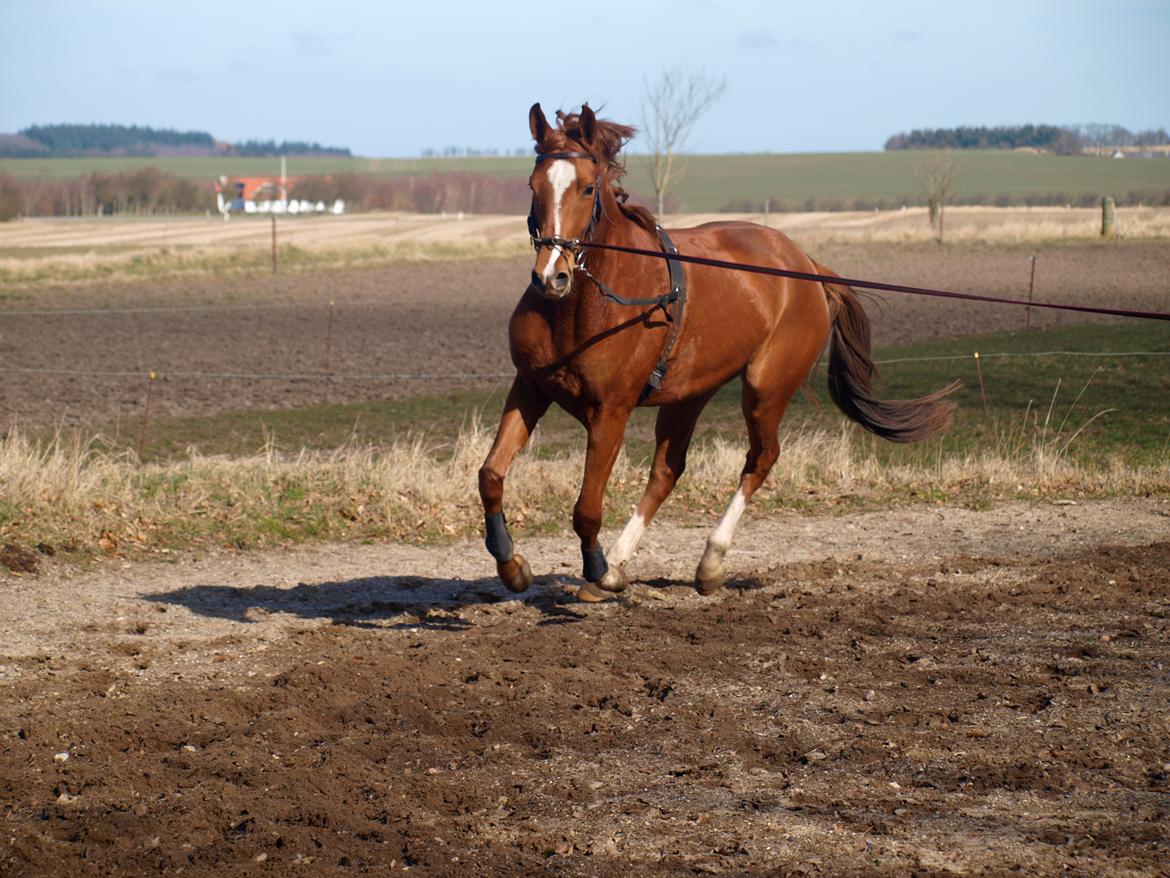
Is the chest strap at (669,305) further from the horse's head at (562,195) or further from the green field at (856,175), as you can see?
the green field at (856,175)

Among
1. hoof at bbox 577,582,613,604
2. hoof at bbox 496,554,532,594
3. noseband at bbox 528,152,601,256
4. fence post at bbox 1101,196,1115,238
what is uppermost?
fence post at bbox 1101,196,1115,238

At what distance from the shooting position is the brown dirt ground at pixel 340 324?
16.7 meters

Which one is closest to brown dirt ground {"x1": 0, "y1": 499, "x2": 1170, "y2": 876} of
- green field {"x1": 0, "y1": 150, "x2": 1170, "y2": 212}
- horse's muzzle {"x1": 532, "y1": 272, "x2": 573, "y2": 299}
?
horse's muzzle {"x1": 532, "y1": 272, "x2": 573, "y2": 299}

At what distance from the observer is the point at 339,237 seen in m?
52.5

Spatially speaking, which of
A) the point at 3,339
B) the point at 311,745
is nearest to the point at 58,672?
the point at 311,745

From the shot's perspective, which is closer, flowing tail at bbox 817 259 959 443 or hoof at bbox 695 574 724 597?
hoof at bbox 695 574 724 597

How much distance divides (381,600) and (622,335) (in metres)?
2.25

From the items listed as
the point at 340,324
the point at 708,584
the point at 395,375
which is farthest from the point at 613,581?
the point at 340,324

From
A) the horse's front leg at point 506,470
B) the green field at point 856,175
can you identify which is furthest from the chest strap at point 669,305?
the green field at point 856,175

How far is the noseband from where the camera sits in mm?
5660

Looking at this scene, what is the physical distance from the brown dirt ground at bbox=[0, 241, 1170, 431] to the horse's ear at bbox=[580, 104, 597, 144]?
27.0ft

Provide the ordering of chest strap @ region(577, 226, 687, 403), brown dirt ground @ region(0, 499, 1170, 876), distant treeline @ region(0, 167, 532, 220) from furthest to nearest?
distant treeline @ region(0, 167, 532, 220) < chest strap @ region(577, 226, 687, 403) < brown dirt ground @ region(0, 499, 1170, 876)

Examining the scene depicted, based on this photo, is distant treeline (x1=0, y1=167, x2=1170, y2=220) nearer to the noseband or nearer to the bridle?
the bridle

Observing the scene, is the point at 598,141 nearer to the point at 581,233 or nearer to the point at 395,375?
the point at 581,233
